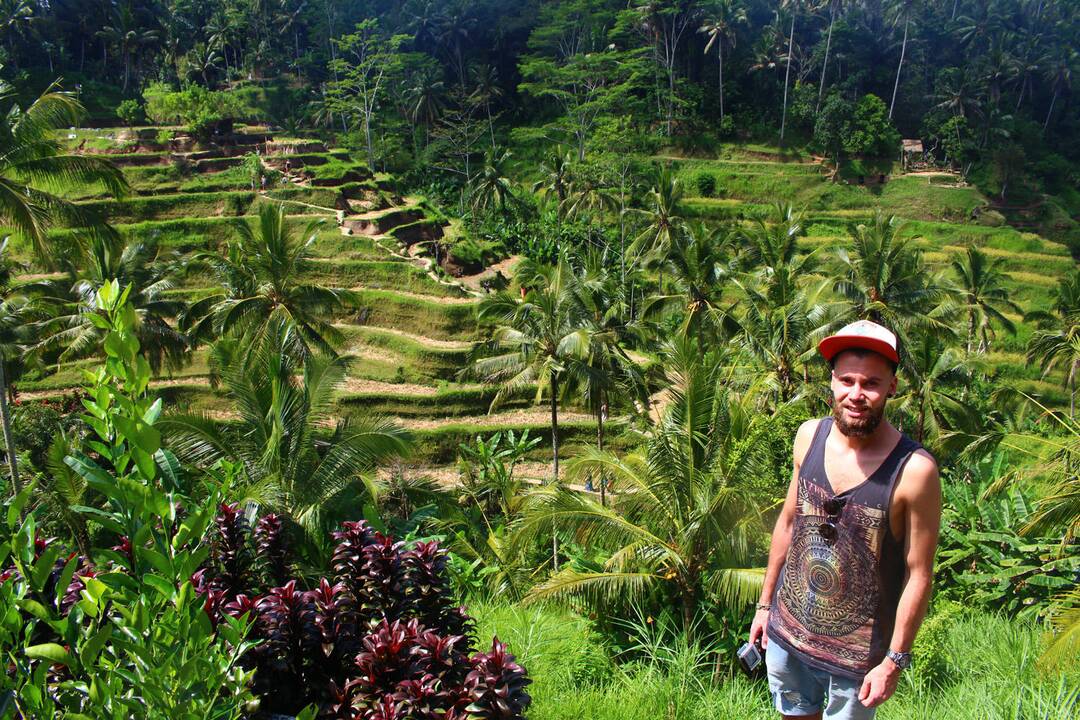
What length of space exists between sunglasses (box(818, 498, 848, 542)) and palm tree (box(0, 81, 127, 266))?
10.9 meters

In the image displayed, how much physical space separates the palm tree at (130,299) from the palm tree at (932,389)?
17.1 m

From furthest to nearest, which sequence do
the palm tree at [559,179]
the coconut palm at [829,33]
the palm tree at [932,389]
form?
the coconut palm at [829,33], the palm tree at [559,179], the palm tree at [932,389]

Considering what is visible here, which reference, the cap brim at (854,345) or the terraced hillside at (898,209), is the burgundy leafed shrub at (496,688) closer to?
the cap brim at (854,345)

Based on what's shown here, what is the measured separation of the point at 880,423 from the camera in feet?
9.29

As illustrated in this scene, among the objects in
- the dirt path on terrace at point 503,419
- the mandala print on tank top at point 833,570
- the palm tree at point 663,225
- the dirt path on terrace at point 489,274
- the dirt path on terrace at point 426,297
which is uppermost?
the mandala print on tank top at point 833,570

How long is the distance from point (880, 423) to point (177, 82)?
55.9 meters

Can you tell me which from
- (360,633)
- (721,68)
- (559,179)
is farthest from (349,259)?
(721,68)

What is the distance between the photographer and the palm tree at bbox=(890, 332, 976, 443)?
18375 millimetres

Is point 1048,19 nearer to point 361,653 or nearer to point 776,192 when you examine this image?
point 776,192

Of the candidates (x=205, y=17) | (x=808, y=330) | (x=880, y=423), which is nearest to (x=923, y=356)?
(x=808, y=330)

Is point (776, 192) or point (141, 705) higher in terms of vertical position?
point (141, 705)

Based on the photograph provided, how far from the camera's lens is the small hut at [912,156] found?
45469 millimetres

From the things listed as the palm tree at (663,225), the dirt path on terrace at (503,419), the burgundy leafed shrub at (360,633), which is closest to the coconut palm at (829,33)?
the palm tree at (663,225)

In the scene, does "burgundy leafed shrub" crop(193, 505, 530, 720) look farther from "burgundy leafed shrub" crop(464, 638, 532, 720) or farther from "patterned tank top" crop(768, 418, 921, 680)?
"patterned tank top" crop(768, 418, 921, 680)
